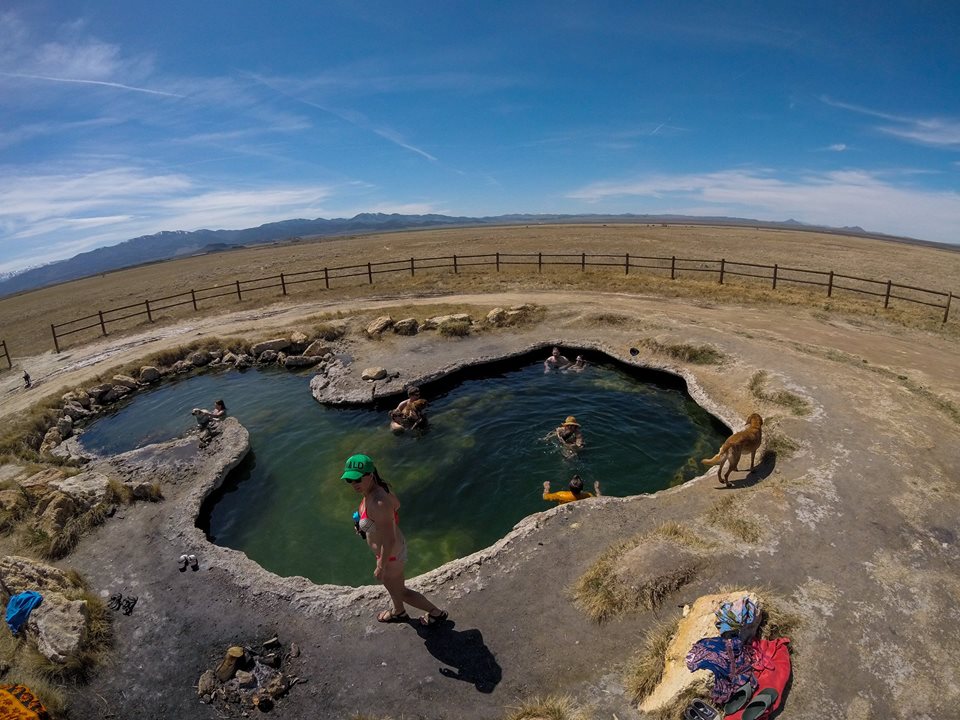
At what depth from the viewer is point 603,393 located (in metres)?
18.9

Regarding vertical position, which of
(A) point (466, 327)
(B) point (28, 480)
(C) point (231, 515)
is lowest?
(C) point (231, 515)

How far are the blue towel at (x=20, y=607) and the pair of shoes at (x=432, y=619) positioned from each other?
6982 millimetres

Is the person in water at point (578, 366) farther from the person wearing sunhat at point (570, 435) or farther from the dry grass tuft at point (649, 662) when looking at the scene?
the dry grass tuft at point (649, 662)

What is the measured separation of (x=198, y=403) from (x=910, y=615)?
22756mm

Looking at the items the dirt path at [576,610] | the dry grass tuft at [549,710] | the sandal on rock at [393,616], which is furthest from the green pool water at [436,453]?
the dry grass tuft at [549,710]

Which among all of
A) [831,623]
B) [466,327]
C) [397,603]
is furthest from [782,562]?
[466,327]

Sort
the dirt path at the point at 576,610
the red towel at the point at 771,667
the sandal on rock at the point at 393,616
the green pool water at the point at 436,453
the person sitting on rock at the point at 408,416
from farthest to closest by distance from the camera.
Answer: the person sitting on rock at the point at 408,416 → the green pool water at the point at 436,453 → the sandal on rock at the point at 393,616 → the dirt path at the point at 576,610 → the red towel at the point at 771,667

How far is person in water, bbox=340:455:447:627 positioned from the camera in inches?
262

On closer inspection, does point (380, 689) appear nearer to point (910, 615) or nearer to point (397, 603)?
point (397, 603)

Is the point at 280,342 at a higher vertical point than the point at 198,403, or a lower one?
higher

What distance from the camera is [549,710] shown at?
661 centimetres

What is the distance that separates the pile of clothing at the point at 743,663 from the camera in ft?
20.3

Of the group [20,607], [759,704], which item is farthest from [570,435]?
[20,607]

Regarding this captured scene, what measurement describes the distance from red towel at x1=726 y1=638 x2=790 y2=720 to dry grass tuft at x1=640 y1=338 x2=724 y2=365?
1347 centimetres
